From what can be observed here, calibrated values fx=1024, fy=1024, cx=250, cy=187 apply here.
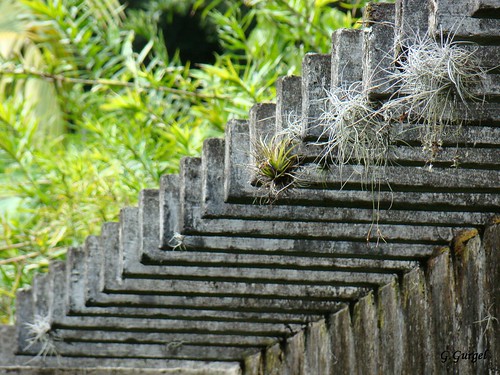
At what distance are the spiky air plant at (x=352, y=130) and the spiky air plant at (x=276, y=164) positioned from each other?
127mm

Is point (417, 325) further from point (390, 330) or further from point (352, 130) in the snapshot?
point (352, 130)

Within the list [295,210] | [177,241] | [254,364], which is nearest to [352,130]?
[295,210]

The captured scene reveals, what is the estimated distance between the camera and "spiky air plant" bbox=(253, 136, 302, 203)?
386 centimetres

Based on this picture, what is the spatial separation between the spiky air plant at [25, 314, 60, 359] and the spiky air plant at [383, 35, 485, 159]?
3395 mm

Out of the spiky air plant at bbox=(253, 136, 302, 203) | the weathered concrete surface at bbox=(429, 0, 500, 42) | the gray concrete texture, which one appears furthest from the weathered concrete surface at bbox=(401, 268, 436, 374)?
the weathered concrete surface at bbox=(429, 0, 500, 42)

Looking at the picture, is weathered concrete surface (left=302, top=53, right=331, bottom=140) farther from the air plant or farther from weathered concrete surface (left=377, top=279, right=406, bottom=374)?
weathered concrete surface (left=377, top=279, right=406, bottom=374)

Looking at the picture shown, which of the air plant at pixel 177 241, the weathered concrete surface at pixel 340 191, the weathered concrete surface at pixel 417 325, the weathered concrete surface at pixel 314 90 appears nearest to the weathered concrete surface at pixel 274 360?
the weathered concrete surface at pixel 417 325

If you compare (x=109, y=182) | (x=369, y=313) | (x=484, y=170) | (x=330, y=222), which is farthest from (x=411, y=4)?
(x=109, y=182)

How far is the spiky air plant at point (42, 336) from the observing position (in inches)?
250

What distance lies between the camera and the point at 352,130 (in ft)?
12.1

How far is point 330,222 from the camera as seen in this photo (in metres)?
4.68

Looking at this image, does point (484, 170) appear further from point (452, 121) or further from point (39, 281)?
point (39, 281)

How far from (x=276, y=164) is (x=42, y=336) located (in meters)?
3.10

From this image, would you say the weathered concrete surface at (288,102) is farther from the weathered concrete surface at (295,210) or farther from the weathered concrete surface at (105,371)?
the weathered concrete surface at (105,371)
